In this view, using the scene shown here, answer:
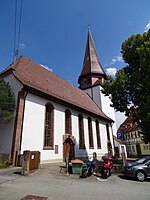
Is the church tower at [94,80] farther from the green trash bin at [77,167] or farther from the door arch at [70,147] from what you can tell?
the green trash bin at [77,167]

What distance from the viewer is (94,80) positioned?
104 feet

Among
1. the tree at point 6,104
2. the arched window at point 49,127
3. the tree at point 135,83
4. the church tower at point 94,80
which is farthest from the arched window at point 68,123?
the church tower at point 94,80

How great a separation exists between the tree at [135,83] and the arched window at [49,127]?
19.2ft

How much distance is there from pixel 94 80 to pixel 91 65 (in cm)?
416

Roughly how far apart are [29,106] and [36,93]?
1.45 m

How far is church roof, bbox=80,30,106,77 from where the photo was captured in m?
33.0

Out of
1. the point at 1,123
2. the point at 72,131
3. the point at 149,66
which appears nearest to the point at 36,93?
the point at 1,123

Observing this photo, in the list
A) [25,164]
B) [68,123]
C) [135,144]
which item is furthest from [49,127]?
[135,144]

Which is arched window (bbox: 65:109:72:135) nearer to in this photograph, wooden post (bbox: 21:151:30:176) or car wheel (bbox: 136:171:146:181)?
wooden post (bbox: 21:151:30:176)

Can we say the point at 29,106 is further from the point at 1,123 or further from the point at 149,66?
the point at 149,66

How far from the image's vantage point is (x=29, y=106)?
1339cm

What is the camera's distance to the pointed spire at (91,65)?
106 ft

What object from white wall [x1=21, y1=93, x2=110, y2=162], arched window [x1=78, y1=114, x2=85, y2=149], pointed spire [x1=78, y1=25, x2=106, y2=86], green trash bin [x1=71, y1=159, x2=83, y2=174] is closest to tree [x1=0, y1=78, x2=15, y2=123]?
white wall [x1=21, y1=93, x2=110, y2=162]

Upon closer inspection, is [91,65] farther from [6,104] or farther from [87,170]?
[87,170]
